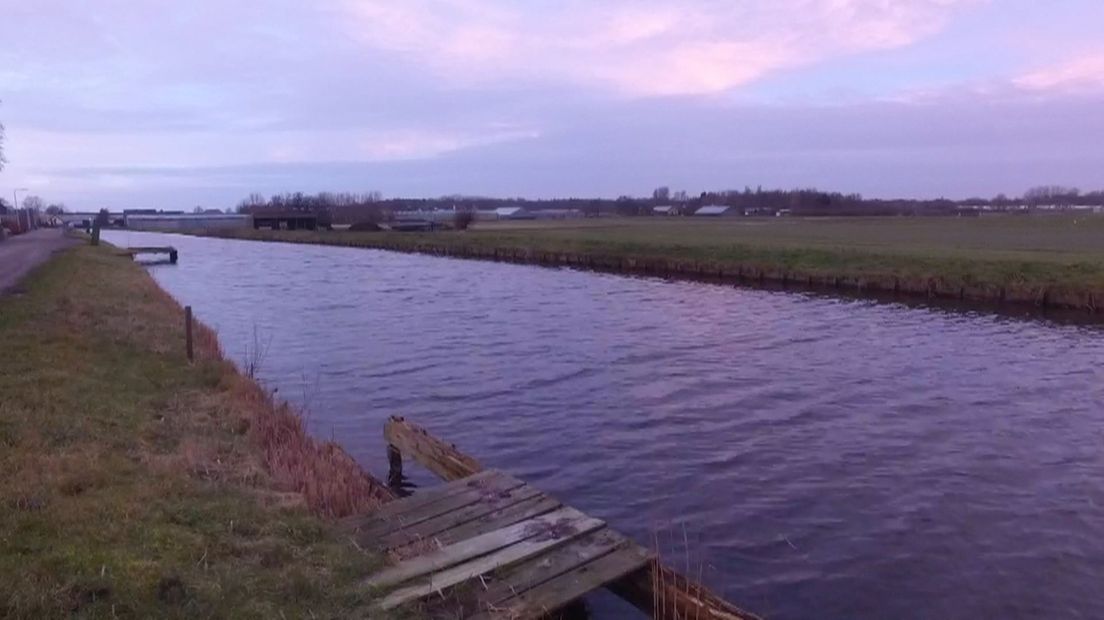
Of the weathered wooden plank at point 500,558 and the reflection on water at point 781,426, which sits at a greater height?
the weathered wooden plank at point 500,558

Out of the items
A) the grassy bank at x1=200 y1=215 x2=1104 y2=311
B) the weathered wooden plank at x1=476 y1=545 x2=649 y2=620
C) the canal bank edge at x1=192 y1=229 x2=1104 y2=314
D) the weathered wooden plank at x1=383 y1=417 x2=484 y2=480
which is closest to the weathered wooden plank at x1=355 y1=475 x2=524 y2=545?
the weathered wooden plank at x1=383 y1=417 x2=484 y2=480

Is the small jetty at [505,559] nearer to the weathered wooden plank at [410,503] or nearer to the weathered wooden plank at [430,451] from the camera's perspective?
the weathered wooden plank at [410,503]

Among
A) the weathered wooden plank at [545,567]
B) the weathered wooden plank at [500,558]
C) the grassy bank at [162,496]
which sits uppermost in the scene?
the grassy bank at [162,496]

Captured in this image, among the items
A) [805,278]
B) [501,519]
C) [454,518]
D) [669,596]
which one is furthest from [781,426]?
[805,278]

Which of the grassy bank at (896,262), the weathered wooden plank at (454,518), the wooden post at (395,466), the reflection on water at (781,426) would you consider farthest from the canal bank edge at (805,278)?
the weathered wooden plank at (454,518)

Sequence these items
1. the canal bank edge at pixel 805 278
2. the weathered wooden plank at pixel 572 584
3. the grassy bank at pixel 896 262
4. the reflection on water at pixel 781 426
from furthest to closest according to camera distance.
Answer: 1. the grassy bank at pixel 896 262
2. the canal bank edge at pixel 805 278
3. the reflection on water at pixel 781 426
4. the weathered wooden plank at pixel 572 584

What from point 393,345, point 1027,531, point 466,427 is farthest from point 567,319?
point 1027,531

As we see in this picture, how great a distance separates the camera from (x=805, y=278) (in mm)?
44406

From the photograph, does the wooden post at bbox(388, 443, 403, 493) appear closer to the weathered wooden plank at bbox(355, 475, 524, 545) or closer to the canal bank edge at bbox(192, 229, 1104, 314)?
the weathered wooden plank at bbox(355, 475, 524, 545)

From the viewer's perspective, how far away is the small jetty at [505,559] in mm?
7355

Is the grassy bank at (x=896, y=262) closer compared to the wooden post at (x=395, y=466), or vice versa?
the wooden post at (x=395, y=466)

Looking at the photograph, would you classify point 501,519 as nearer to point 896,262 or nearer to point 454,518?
point 454,518

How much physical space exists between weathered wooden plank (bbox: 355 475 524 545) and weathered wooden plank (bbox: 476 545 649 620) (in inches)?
74.4

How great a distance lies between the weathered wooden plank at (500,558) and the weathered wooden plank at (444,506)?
1018 millimetres
